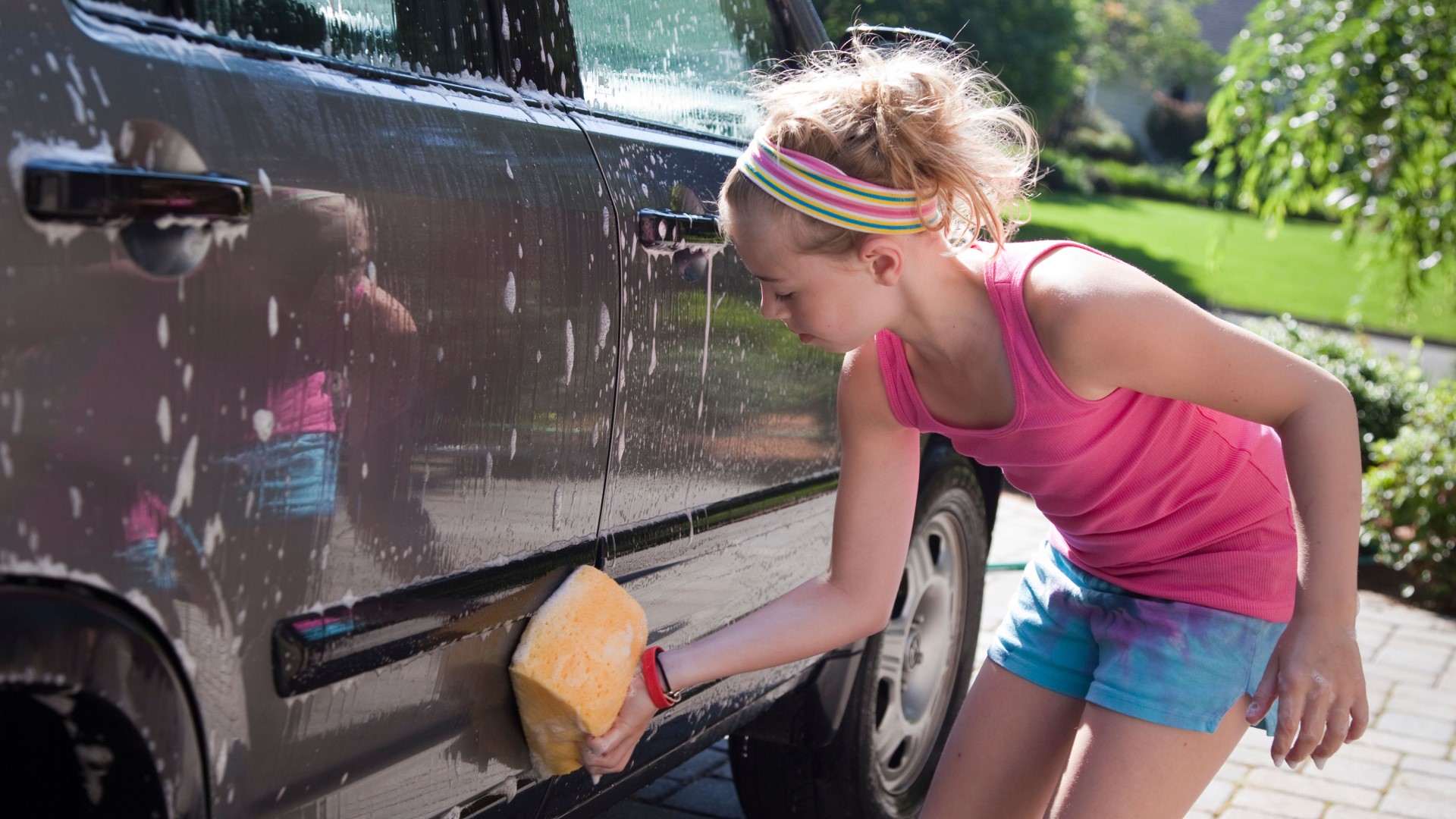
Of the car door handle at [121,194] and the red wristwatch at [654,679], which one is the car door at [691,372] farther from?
the car door handle at [121,194]

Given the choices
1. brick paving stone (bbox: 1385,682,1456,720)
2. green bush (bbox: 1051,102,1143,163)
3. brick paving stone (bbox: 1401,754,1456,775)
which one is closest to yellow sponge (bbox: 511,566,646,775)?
brick paving stone (bbox: 1401,754,1456,775)

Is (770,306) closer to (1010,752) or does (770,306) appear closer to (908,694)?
(1010,752)

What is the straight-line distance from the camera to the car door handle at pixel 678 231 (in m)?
1.92

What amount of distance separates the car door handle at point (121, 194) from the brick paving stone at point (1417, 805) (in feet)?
11.6

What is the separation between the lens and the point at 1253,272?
78.0 ft

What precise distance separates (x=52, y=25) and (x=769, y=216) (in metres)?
0.94

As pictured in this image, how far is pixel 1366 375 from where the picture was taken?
7988 mm

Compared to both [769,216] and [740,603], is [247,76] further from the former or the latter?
[740,603]

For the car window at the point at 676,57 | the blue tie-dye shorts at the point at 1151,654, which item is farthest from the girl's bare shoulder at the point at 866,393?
the car window at the point at 676,57

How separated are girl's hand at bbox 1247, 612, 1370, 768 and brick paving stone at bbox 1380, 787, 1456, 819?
7.26ft

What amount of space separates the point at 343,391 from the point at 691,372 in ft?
2.49

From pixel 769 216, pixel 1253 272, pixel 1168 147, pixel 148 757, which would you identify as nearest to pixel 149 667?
pixel 148 757

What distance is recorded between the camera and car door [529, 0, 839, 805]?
192 cm

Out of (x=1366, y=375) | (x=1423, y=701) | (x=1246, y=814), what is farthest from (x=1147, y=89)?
(x=1246, y=814)
